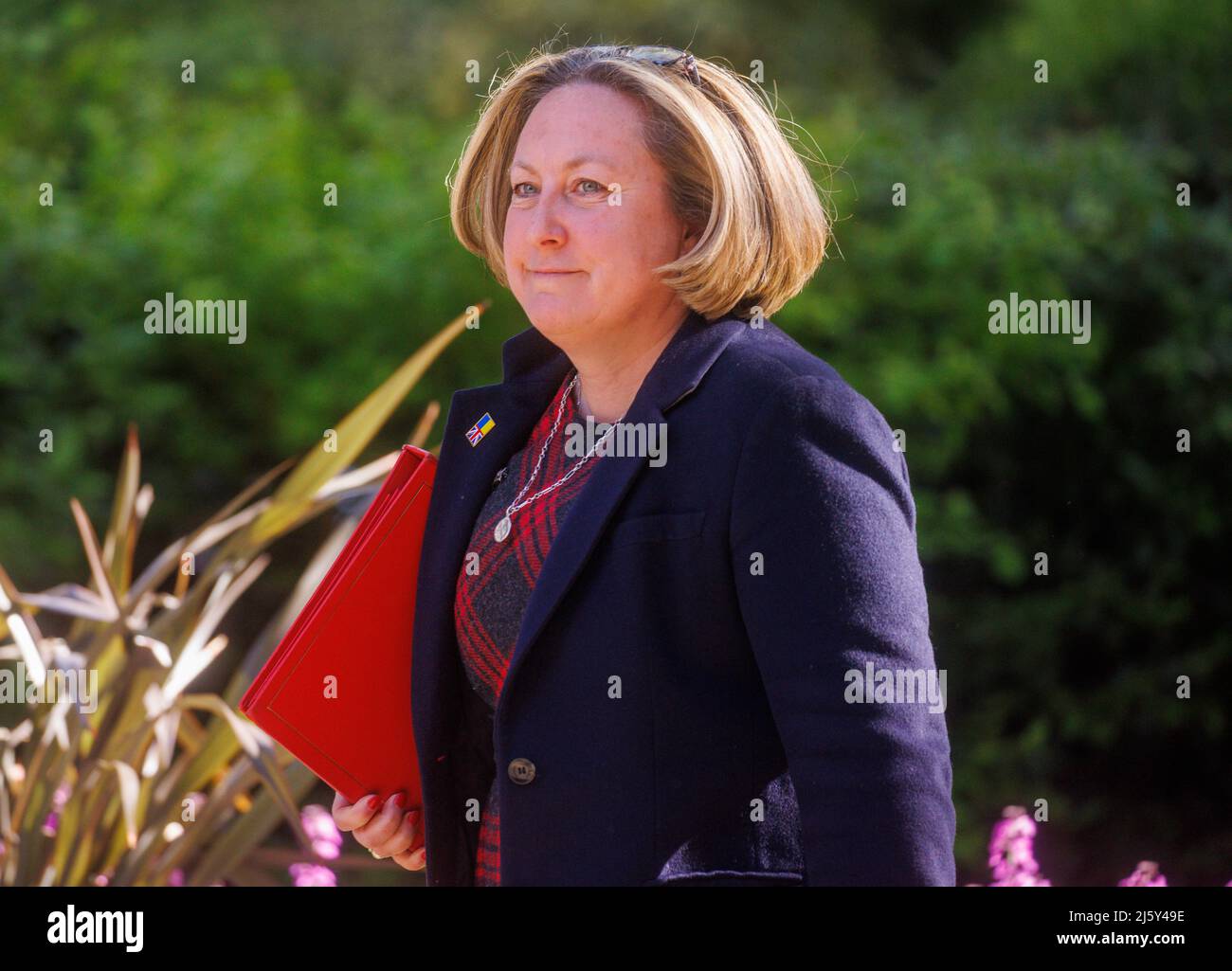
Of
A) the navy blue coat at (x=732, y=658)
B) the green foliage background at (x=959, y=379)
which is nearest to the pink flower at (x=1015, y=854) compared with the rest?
the navy blue coat at (x=732, y=658)

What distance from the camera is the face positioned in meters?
1.95

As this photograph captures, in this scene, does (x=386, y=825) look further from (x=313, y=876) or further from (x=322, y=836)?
(x=322, y=836)

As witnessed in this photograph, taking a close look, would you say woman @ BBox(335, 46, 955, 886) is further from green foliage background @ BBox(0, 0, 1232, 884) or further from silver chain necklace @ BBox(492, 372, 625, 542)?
green foliage background @ BBox(0, 0, 1232, 884)

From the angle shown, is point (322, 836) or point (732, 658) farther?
point (322, 836)

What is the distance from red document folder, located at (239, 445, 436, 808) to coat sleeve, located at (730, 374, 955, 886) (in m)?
0.60

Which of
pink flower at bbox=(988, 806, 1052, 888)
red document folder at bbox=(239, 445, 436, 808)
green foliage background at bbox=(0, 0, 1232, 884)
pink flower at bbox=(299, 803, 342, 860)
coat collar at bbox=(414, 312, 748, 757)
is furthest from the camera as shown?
green foliage background at bbox=(0, 0, 1232, 884)

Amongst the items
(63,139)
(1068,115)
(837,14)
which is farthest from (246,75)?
(837,14)

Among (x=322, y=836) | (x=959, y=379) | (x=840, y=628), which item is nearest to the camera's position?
(x=840, y=628)

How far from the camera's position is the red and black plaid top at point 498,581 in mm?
1956

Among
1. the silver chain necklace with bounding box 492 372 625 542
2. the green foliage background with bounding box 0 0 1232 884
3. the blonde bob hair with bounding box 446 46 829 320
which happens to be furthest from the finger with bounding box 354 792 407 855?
the green foliage background with bounding box 0 0 1232 884

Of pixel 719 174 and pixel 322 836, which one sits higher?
pixel 719 174

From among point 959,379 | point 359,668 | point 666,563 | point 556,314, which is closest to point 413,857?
point 359,668

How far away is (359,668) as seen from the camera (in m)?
2.15

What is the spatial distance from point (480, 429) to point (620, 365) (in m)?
0.28
